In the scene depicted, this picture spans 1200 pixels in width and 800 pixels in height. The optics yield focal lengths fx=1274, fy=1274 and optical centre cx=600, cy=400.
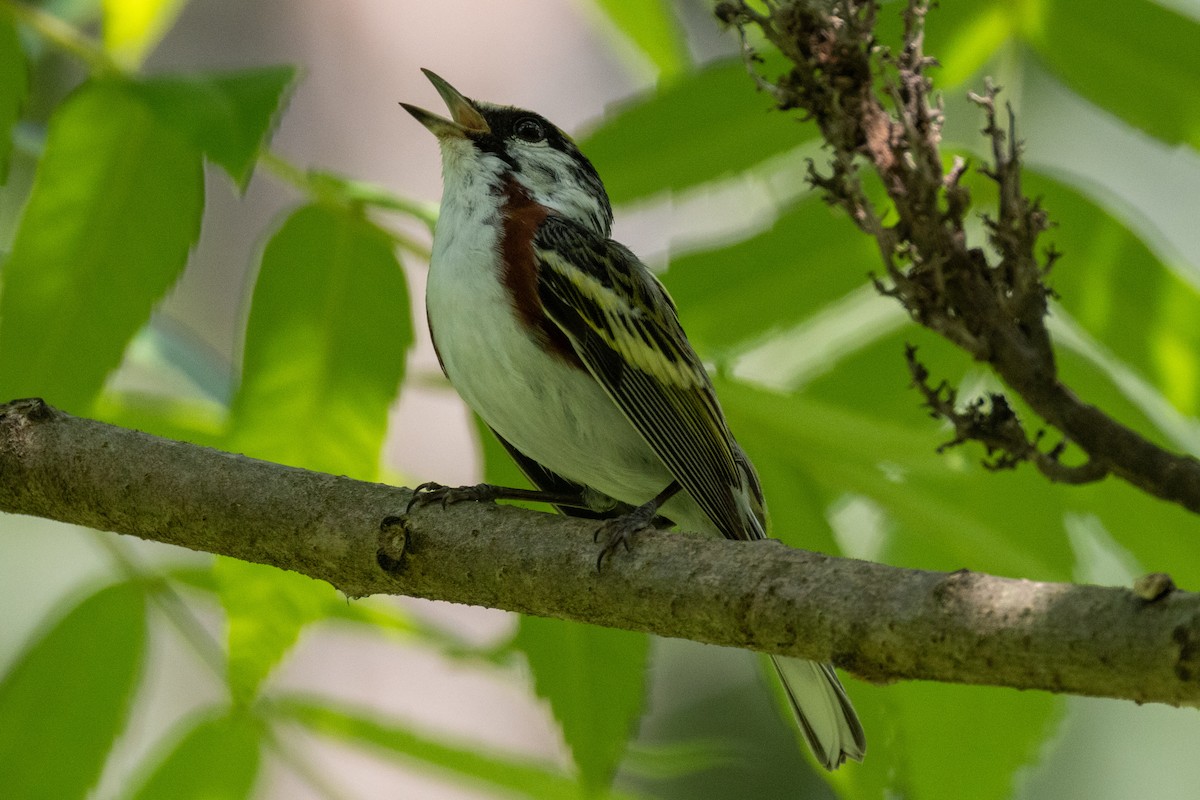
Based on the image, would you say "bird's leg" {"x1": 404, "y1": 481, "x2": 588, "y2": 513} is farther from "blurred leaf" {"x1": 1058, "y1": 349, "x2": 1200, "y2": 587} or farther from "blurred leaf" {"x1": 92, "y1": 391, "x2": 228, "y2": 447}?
"blurred leaf" {"x1": 1058, "y1": 349, "x2": 1200, "y2": 587}

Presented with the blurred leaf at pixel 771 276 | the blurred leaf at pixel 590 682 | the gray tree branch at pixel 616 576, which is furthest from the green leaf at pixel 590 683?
the blurred leaf at pixel 771 276

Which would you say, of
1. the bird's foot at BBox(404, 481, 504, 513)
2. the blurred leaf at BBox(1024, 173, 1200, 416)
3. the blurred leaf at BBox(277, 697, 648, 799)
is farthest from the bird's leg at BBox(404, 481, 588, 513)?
the blurred leaf at BBox(1024, 173, 1200, 416)

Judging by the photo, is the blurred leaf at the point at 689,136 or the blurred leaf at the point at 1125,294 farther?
the blurred leaf at the point at 689,136

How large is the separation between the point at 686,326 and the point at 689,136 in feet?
1.40

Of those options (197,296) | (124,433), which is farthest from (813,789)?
A: (124,433)

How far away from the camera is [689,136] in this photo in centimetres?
282

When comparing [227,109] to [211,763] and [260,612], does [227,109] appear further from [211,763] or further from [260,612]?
[211,763]

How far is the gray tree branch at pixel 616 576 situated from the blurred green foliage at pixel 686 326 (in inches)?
7.7

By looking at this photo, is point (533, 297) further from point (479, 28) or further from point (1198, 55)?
point (479, 28)

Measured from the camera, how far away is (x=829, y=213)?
2.93 m

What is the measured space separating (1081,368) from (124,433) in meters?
2.03

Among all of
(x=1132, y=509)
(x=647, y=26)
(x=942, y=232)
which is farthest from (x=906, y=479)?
(x=647, y=26)

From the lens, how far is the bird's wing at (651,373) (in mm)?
3033

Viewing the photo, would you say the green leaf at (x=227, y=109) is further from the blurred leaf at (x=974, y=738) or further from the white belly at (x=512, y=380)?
the blurred leaf at (x=974, y=738)
